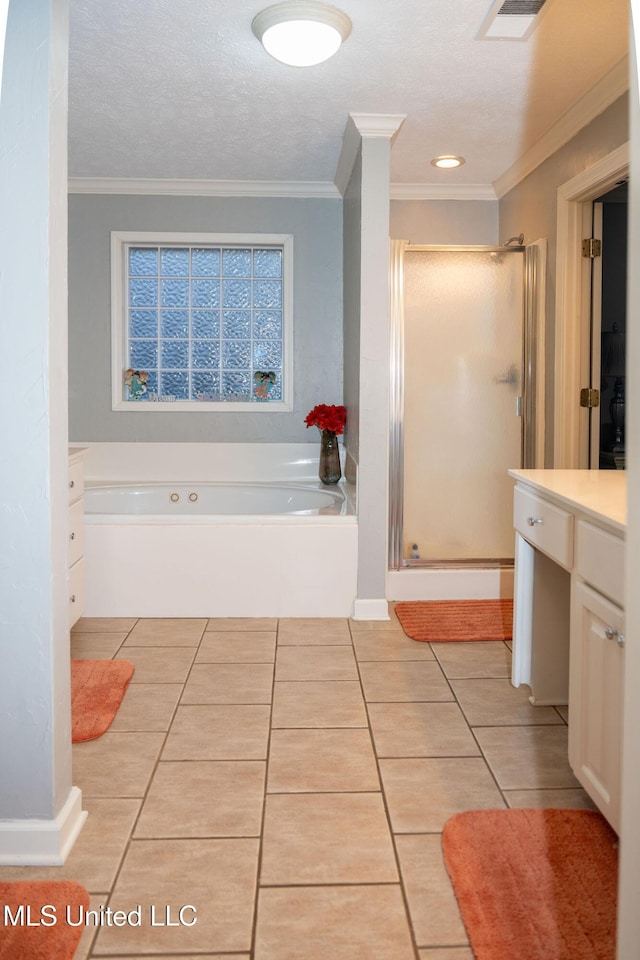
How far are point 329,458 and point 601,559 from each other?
9.01 ft

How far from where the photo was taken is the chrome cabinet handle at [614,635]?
173 centimetres

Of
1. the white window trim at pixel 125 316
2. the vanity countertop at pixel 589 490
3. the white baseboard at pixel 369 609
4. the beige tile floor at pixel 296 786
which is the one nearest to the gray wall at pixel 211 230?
the white window trim at pixel 125 316

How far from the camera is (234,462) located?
16.2ft

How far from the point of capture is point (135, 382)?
495 cm

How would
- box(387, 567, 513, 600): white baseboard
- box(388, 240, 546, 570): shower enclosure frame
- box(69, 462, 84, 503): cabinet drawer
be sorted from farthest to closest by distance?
box(387, 567, 513, 600): white baseboard < box(388, 240, 546, 570): shower enclosure frame < box(69, 462, 84, 503): cabinet drawer

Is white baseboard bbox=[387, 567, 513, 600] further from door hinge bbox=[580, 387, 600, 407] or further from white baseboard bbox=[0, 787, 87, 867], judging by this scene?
white baseboard bbox=[0, 787, 87, 867]

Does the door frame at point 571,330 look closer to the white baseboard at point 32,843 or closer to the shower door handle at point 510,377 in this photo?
the shower door handle at point 510,377

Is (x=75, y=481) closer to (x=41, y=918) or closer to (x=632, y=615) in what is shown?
(x=41, y=918)

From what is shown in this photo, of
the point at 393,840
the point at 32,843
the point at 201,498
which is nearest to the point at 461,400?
the point at 201,498

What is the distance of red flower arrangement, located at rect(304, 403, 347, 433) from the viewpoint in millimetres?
4445

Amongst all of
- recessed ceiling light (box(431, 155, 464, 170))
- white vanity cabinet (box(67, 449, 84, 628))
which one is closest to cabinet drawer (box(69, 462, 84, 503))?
white vanity cabinet (box(67, 449, 84, 628))

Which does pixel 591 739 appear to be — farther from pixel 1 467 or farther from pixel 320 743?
pixel 1 467

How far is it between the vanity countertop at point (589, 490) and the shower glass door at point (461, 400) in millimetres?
1570

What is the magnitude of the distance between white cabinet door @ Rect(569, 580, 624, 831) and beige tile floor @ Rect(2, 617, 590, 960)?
0.22 meters
